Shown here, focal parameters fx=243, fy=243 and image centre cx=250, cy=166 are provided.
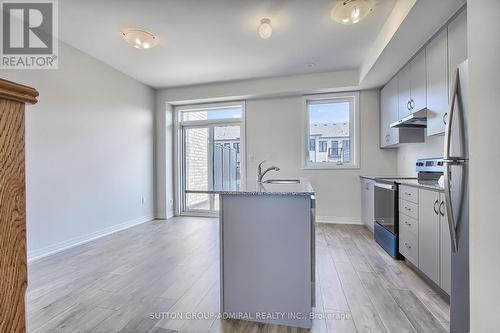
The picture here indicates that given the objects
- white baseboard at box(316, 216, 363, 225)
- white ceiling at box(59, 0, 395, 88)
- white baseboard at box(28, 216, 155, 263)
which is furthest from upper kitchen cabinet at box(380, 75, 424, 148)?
white baseboard at box(28, 216, 155, 263)

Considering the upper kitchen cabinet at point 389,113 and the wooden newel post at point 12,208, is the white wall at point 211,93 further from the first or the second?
the wooden newel post at point 12,208

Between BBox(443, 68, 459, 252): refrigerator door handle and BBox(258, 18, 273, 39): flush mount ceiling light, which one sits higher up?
BBox(258, 18, 273, 39): flush mount ceiling light

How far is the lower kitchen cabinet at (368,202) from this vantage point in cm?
370

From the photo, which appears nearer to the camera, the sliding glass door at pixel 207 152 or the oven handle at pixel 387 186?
the oven handle at pixel 387 186

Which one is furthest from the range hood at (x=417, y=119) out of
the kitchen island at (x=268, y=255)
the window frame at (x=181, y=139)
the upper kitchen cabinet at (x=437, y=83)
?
the window frame at (x=181, y=139)

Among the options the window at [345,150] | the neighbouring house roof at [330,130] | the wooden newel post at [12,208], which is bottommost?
the wooden newel post at [12,208]

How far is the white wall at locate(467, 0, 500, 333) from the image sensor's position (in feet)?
3.17

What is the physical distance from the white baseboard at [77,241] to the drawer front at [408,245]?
410 cm

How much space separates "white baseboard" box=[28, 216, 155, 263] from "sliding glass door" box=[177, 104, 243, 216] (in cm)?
122

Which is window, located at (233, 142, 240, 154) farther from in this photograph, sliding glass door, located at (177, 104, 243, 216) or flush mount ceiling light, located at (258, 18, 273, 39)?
flush mount ceiling light, located at (258, 18, 273, 39)

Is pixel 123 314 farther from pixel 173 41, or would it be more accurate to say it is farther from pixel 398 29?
pixel 398 29

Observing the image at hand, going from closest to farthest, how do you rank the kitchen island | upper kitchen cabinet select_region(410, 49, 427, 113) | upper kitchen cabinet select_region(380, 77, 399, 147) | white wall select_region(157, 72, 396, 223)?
the kitchen island, upper kitchen cabinet select_region(410, 49, 427, 113), upper kitchen cabinet select_region(380, 77, 399, 147), white wall select_region(157, 72, 396, 223)

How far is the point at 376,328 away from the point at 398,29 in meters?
2.64

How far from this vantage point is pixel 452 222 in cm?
139
